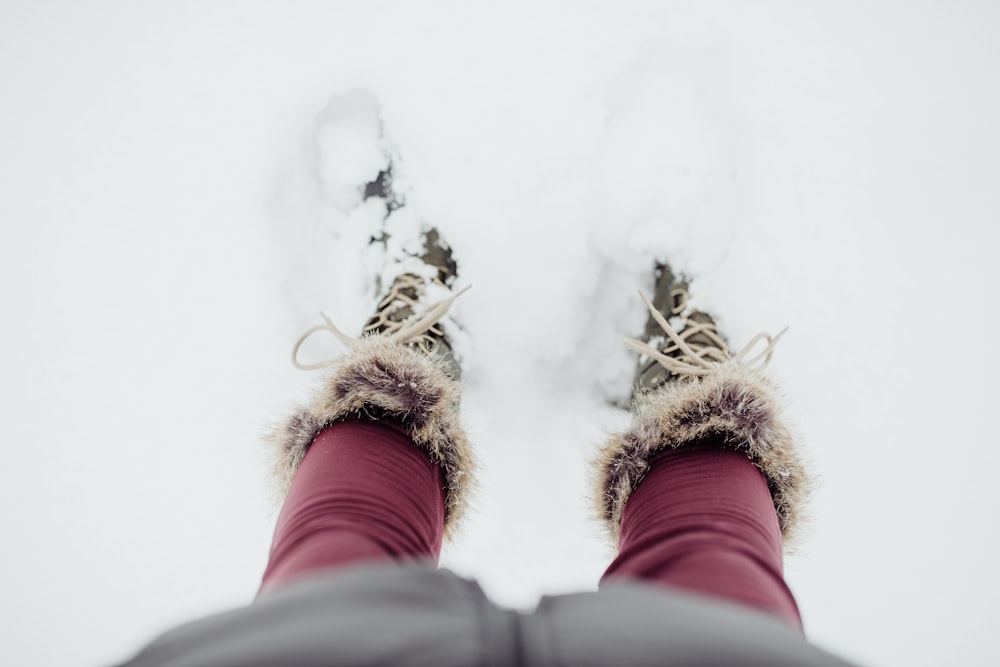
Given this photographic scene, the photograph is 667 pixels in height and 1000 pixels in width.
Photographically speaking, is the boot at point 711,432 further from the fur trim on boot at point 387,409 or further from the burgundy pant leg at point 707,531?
the fur trim on boot at point 387,409

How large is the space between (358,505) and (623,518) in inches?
13.4

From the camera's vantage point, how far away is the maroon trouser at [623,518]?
0.56m

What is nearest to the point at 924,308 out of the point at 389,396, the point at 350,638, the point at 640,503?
the point at 640,503

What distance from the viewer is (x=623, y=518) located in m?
0.76

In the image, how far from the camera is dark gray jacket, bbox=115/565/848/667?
11.7 inches

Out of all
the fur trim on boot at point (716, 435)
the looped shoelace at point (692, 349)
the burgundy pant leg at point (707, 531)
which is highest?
the looped shoelace at point (692, 349)

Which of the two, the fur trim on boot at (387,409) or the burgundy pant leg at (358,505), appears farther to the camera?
the fur trim on boot at (387,409)

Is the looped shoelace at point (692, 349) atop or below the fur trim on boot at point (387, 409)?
atop

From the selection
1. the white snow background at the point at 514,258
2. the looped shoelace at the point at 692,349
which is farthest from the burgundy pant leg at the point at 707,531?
the white snow background at the point at 514,258

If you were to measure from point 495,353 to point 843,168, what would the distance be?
71cm

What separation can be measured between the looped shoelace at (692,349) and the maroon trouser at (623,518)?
153mm

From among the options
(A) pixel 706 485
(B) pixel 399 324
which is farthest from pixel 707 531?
(B) pixel 399 324

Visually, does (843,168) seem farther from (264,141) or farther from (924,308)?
(264,141)

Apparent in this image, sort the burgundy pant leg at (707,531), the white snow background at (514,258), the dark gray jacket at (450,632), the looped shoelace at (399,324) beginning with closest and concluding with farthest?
the dark gray jacket at (450,632) < the burgundy pant leg at (707,531) < the looped shoelace at (399,324) < the white snow background at (514,258)
